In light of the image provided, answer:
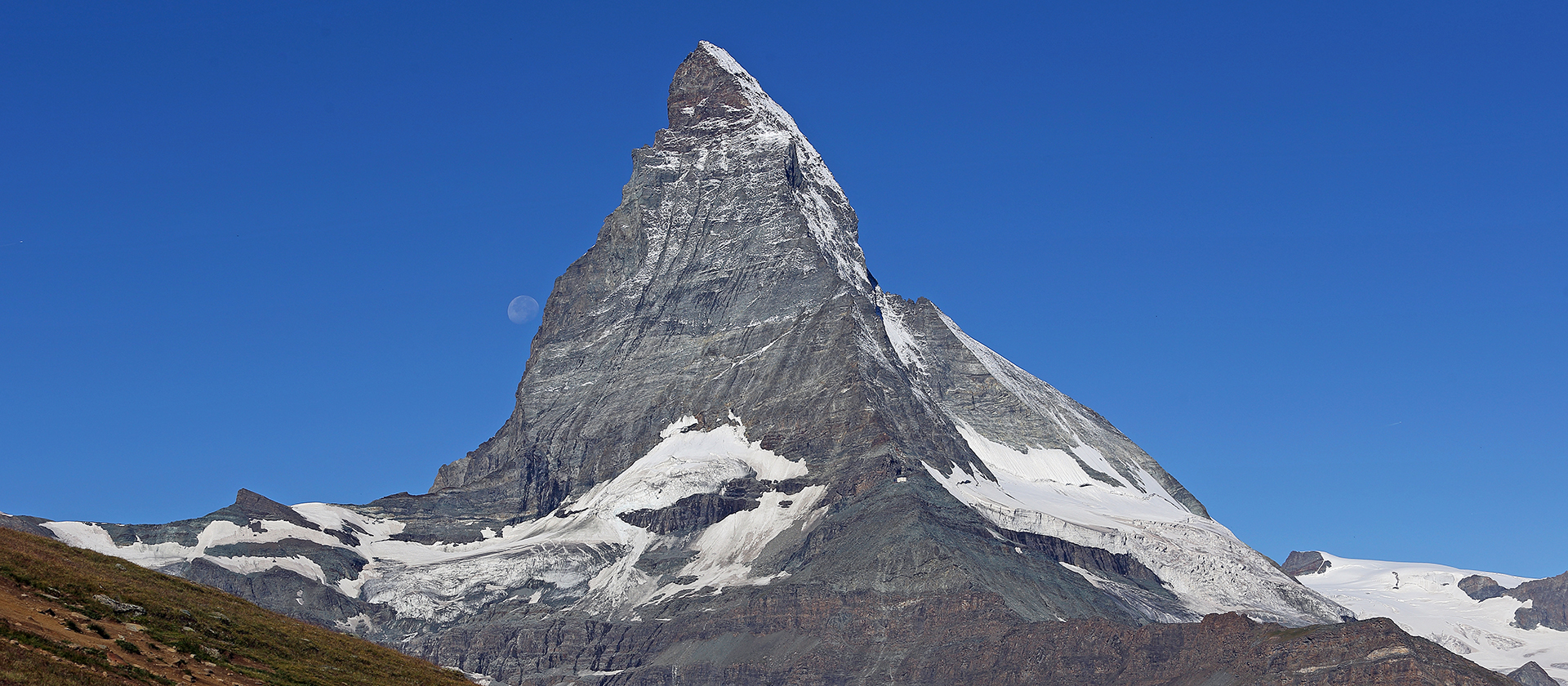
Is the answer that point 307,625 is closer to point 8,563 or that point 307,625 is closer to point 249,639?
point 249,639

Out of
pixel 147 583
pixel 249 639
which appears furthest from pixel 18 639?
pixel 147 583

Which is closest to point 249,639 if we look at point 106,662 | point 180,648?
point 180,648

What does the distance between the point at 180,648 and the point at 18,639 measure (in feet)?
27.8

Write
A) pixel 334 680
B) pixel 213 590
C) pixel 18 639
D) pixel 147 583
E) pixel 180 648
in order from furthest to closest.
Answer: pixel 213 590 → pixel 147 583 → pixel 334 680 → pixel 180 648 → pixel 18 639

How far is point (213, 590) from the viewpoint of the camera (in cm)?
8325

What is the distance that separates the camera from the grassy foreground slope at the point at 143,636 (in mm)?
54125

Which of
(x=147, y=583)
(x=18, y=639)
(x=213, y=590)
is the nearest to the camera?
(x=18, y=639)

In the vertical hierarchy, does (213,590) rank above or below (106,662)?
above

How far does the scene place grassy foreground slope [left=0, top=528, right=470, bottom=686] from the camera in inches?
2131

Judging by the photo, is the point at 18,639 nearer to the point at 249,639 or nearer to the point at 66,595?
the point at 66,595

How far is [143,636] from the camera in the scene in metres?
60.9

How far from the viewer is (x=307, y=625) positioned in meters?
85.2

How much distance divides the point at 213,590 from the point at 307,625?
484 cm

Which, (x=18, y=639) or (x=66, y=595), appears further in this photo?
A: (x=66, y=595)
